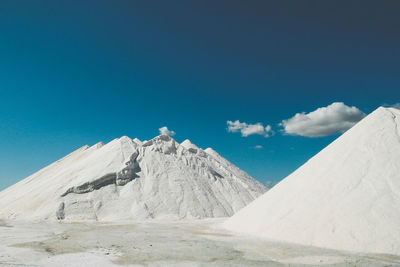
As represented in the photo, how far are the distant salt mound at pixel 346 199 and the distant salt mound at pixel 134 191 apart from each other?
9.85 metres

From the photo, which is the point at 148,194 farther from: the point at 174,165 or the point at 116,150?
the point at 116,150

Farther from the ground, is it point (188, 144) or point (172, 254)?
point (188, 144)

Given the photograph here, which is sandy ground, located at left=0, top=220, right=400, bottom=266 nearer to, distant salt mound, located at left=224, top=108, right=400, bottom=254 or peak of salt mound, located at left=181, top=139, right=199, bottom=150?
distant salt mound, located at left=224, top=108, right=400, bottom=254

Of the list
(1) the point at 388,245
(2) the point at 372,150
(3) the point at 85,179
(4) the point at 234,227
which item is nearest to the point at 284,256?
(1) the point at 388,245

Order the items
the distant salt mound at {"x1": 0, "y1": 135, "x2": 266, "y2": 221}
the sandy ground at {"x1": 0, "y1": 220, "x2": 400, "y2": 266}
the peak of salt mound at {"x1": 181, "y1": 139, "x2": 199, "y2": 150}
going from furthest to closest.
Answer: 1. the peak of salt mound at {"x1": 181, "y1": 139, "x2": 199, "y2": 150}
2. the distant salt mound at {"x1": 0, "y1": 135, "x2": 266, "y2": 221}
3. the sandy ground at {"x1": 0, "y1": 220, "x2": 400, "y2": 266}

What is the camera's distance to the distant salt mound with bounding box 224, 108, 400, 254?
29.1ft

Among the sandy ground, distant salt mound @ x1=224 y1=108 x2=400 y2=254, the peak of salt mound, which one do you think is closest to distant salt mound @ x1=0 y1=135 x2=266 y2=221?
the peak of salt mound

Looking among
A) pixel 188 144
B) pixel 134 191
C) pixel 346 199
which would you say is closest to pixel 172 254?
pixel 346 199

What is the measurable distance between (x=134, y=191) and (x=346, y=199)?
1848cm

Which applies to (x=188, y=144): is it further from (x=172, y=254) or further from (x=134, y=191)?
(x=172, y=254)

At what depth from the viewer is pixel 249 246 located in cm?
935

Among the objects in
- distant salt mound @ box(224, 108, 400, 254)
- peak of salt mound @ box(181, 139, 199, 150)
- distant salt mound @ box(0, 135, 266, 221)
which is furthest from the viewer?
peak of salt mound @ box(181, 139, 199, 150)

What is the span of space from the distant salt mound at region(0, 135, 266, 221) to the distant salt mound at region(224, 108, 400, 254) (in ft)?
32.3

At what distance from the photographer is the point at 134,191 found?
24469 millimetres
